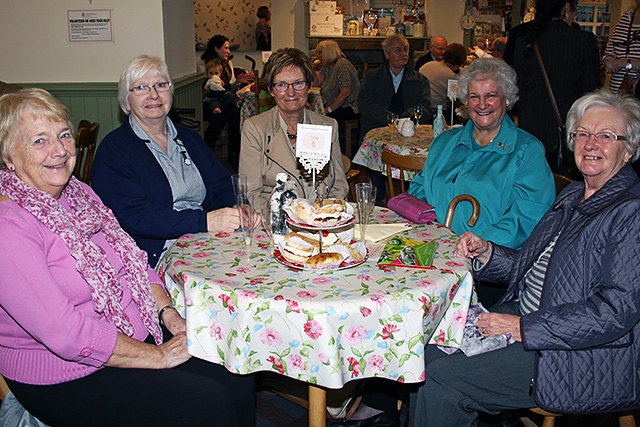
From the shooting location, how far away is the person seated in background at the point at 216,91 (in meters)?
7.44

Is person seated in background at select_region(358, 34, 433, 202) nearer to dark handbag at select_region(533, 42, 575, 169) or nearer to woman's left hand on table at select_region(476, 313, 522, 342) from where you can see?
dark handbag at select_region(533, 42, 575, 169)

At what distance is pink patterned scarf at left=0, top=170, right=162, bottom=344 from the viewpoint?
165 centimetres

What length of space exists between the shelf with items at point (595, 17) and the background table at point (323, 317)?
8868 mm

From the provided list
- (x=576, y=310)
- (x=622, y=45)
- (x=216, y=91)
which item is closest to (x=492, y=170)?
(x=576, y=310)

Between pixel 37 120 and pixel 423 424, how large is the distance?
4.74ft

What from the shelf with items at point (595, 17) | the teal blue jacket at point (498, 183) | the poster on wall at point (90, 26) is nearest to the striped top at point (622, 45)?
the teal blue jacket at point (498, 183)

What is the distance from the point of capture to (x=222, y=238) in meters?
2.13

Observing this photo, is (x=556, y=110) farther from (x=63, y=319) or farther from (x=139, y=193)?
(x=63, y=319)

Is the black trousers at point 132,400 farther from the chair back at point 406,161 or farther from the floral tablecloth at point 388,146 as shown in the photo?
the floral tablecloth at point 388,146

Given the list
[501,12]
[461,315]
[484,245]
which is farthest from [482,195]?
[501,12]

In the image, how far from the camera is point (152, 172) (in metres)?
2.39

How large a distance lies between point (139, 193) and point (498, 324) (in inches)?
54.4

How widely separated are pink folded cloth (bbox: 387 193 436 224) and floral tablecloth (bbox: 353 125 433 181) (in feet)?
4.54

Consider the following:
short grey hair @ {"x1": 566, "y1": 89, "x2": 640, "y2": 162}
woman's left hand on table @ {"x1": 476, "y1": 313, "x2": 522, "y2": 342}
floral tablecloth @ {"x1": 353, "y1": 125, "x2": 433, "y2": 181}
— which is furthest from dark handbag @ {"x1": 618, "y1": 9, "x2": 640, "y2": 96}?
woman's left hand on table @ {"x1": 476, "y1": 313, "x2": 522, "y2": 342}
